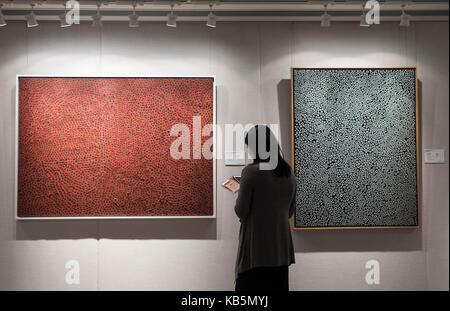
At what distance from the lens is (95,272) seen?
3141 millimetres

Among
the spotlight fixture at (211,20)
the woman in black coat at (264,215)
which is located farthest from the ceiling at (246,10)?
the woman in black coat at (264,215)

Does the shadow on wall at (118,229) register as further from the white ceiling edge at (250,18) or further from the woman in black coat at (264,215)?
the white ceiling edge at (250,18)

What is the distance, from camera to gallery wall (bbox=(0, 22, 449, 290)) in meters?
3.14

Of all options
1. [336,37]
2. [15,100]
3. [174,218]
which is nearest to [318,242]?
A: [174,218]

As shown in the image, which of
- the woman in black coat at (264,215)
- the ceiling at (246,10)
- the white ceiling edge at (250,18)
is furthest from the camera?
the white ceiling edge at (250,18)

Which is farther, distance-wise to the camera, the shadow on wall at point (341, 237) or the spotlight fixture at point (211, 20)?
the shadow on wall at point (341, 237)

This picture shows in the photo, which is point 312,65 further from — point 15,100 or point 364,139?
point 15,100

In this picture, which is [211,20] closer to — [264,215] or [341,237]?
[264,215]

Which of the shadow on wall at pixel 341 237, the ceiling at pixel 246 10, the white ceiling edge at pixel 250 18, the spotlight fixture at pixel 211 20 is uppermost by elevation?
the ceiling at pixel 246 10

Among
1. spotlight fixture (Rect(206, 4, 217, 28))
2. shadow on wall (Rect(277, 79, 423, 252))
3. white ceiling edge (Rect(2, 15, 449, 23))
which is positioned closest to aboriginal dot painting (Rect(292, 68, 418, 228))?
shadow on wall (Rect(277, 79, 423, 252))

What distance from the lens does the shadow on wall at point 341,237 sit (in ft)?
10.5

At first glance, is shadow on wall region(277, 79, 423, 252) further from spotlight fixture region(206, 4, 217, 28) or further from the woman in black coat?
the woman in black coat

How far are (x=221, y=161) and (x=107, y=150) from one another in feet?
2.81
